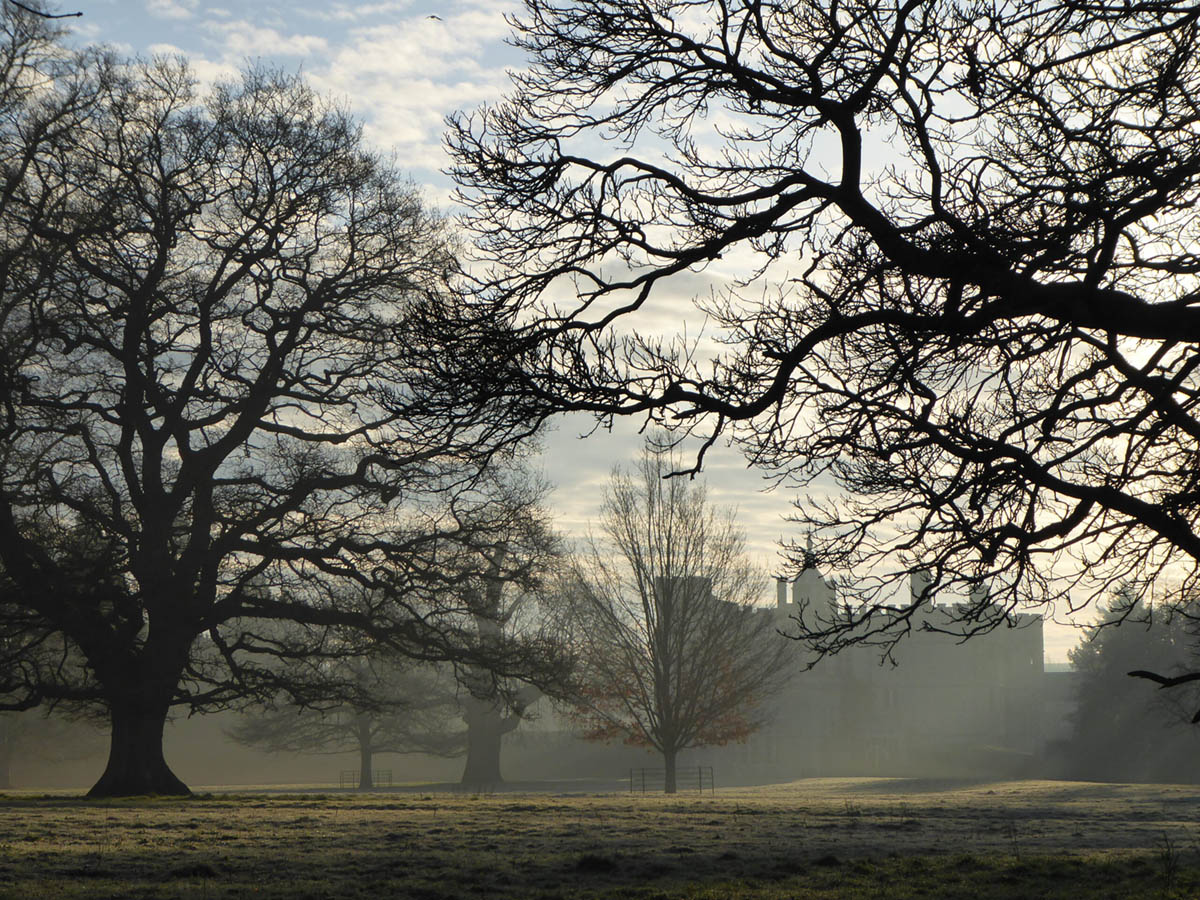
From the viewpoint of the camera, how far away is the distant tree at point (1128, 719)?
51031mm

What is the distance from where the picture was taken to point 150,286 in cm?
2055

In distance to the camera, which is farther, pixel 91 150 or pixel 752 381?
pixel 91 150

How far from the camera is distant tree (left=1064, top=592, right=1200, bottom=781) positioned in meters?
51.0

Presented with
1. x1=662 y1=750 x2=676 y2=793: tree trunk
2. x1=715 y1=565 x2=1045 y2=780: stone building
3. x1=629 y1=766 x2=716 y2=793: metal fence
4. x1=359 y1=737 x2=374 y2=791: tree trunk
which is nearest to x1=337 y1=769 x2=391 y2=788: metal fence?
x1=359 y1=737 x2=374 y2=791: tree trunk

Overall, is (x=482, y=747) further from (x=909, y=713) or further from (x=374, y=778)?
(x=909, y=713)

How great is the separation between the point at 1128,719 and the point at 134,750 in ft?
156

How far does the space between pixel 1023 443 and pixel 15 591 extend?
17.2 meters

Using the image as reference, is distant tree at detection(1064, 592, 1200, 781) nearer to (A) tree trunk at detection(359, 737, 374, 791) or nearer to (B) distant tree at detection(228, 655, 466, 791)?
(B) distant tree at detection(228, 655, 466, 791)

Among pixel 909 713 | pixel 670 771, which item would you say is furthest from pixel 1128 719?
pixel 670 771

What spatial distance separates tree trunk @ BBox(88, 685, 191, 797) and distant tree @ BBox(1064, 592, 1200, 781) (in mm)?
41619

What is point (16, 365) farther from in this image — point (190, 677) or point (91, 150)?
point (190, 677)

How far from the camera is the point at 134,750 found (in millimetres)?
21672

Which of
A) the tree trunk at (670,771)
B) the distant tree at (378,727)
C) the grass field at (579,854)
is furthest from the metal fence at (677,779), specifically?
the grass field at (579,854)

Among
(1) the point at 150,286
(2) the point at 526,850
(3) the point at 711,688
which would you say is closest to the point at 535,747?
(3) the point at 711,688
